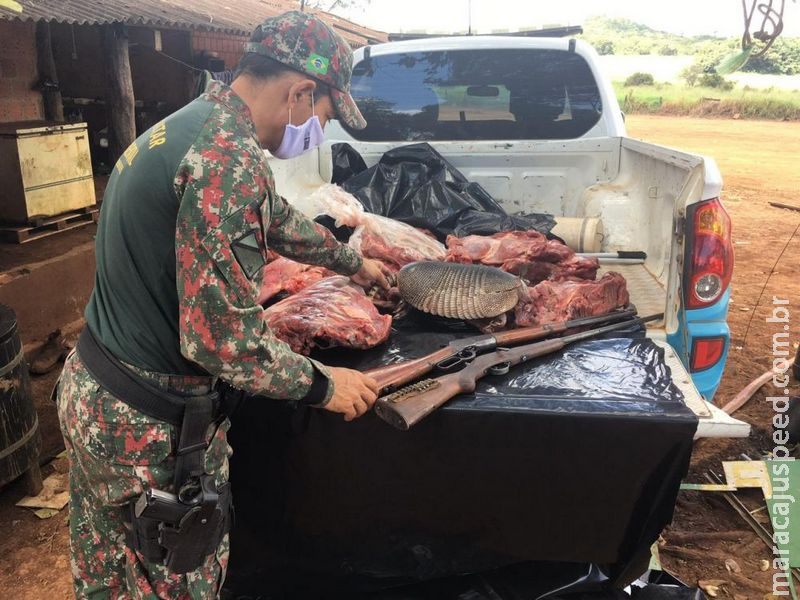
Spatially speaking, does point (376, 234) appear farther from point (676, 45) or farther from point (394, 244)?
point (676, 45)

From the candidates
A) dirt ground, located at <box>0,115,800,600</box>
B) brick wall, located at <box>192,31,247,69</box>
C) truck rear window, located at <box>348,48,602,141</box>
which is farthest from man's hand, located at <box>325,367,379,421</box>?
brick wall, located at <box>192,31,247,69</box>

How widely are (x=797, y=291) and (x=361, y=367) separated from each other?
244 inches

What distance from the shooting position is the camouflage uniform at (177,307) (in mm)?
1449

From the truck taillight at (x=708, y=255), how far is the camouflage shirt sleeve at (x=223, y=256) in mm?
1632

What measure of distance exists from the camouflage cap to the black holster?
0.90 meters

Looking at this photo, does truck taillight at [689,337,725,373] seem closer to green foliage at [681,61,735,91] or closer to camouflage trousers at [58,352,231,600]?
camouflage trousers at [58,352,231,600]

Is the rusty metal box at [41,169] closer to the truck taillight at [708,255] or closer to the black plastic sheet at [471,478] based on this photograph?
the black plastic sheet at [471,478]

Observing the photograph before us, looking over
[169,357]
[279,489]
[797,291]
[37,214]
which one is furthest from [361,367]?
[797,291]

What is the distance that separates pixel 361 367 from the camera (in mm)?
2057

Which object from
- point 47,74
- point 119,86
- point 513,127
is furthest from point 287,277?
point 47,74

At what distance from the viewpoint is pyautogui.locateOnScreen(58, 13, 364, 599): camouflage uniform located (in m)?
1.45

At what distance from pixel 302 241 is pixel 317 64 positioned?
0.69 metres

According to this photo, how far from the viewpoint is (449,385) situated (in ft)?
6.11

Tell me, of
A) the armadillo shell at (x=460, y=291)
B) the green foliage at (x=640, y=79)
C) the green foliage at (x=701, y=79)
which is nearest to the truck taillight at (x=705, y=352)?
the armadillo shell at (x=460, y=291)
